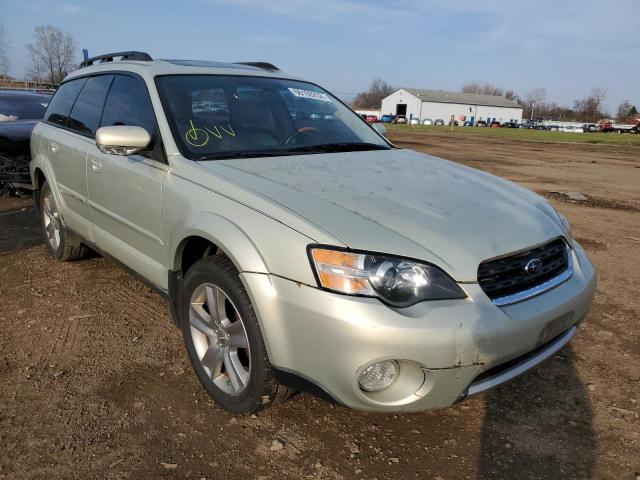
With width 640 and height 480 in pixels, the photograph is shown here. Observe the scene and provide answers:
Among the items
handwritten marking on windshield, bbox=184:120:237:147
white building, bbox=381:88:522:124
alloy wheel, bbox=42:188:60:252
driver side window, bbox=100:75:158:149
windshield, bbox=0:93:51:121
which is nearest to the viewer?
handwritten marking on windshield, bbox=184:120:237:147

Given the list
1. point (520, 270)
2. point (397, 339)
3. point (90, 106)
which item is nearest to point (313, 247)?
point (397, 339)

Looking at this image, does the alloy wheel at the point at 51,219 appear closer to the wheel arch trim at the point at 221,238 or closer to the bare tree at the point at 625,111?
the wheel arch trim at the point at 221,238

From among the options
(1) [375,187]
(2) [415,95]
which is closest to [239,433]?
(1) [375,187]

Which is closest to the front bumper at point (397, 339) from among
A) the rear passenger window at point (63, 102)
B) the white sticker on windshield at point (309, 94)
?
the white sticker on windshield at point (309, 94)

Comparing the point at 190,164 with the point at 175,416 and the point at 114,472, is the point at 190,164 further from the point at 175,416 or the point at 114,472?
the point at 114,472

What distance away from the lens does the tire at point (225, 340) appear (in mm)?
2312

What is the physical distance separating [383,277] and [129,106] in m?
2.31

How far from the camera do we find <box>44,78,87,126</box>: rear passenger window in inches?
175

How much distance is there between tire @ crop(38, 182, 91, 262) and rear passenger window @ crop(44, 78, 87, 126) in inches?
24.4

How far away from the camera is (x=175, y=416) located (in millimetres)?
2607

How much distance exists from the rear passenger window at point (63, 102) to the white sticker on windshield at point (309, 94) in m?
1.86

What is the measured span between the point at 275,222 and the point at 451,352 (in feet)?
2.91

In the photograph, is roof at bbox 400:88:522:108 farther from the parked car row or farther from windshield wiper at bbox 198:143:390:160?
windshield wiper at bbox 198:143:390:160

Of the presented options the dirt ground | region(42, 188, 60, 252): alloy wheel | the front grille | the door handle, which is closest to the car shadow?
the dirt ground
